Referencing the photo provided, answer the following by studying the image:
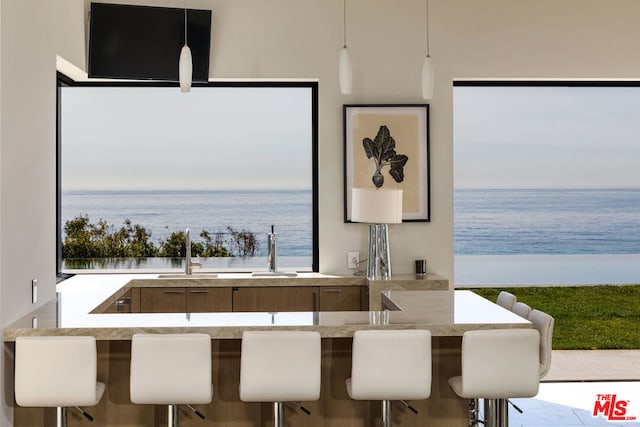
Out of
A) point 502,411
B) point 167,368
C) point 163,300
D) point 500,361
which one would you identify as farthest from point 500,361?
point 163,300

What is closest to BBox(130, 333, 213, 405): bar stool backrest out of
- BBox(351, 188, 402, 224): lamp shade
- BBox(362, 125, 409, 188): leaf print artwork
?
BBox(351, 188, 402, 224): lamp shade

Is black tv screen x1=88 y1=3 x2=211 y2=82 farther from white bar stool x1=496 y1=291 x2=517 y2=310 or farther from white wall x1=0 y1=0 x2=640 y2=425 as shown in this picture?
white bar stool x1=496 y1=291 x2=517 y2=310

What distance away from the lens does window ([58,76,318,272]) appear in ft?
22.0

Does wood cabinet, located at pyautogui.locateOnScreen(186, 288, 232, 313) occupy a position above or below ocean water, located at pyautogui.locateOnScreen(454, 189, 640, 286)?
below

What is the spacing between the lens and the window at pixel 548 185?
28.5ft

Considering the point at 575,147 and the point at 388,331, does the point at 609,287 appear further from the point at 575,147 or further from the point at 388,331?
the point at 388,331

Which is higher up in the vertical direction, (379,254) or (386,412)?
(379,254)

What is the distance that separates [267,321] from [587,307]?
19.6ft

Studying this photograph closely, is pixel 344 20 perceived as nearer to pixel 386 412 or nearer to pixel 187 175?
pixel 187 175

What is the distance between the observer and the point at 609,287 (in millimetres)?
8836

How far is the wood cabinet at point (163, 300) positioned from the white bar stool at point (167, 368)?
91.0 inches

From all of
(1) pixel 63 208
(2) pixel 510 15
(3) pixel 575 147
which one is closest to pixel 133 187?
(1) pixel 63 208

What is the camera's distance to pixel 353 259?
20.7 feet

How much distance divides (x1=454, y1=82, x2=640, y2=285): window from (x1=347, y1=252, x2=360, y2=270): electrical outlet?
2998 millimetres
